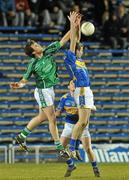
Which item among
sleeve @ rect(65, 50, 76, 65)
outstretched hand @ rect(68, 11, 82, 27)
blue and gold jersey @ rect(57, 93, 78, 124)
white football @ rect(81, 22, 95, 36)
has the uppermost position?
outstretched hand @ rect(68, 11, 82, 27)

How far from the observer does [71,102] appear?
18.3m

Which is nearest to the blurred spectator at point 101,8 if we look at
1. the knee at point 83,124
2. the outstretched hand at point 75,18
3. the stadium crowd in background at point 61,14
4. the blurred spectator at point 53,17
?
the stadium crowd in background at point 61,14

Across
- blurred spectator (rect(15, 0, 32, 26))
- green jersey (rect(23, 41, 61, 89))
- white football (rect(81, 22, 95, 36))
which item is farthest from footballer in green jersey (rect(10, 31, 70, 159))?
blurred spectator (rect(15, 0, 32, 26))

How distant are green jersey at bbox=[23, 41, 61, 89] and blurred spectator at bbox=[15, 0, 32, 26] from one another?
1042 centimetres

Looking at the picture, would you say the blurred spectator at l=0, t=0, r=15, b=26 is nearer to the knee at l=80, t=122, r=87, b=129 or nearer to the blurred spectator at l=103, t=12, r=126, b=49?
the blurred spectator at l=103, t=12, r=126, b=49

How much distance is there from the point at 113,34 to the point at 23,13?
2901 millimetres

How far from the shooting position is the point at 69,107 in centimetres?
1839

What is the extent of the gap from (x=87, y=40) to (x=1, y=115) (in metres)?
4.37

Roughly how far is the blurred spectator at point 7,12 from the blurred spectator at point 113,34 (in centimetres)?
293

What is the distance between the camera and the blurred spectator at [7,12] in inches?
1025

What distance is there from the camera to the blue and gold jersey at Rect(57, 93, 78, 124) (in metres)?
18.2

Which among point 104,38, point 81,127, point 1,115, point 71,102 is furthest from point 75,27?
point 104,38

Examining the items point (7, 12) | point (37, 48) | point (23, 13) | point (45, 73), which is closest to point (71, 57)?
point (37, 48)

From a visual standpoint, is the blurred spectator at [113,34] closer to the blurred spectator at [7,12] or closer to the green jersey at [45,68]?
the blurred spectator at [7,12]
